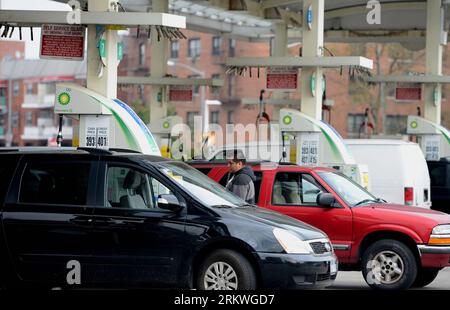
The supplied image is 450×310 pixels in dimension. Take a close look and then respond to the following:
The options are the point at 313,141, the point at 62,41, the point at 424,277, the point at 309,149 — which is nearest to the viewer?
the point at 424,277

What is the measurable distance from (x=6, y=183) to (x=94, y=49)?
6.12m

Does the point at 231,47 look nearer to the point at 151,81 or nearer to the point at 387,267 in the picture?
the point at 151,81

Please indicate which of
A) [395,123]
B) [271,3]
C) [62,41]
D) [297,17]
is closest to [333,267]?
[62,41]

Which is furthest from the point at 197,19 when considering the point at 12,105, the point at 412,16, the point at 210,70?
the point at 12,105

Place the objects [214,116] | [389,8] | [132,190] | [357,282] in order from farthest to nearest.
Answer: [214,116] < [389,8] < [357,282] < [132,190]

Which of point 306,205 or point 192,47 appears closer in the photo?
point 306,205

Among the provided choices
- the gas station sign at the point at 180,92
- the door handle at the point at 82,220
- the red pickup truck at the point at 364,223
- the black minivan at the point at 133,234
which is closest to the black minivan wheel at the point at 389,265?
the red pickup truck at the point at 364,223

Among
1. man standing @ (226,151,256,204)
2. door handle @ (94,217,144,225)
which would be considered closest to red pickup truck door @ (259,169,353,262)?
man standing @ (226,151,256,204)

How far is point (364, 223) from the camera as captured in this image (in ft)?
49.2

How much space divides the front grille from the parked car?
567 inches

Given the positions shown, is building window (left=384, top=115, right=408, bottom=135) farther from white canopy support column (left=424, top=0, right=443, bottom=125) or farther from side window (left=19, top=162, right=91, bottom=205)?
side window (left=19, top=162, right=91, bottom=205)

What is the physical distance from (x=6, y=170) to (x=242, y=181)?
4619 millimetres

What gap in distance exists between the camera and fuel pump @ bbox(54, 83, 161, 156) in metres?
16.5

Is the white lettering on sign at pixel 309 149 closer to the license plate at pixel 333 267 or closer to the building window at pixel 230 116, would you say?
the license plate at pixel 333 267
